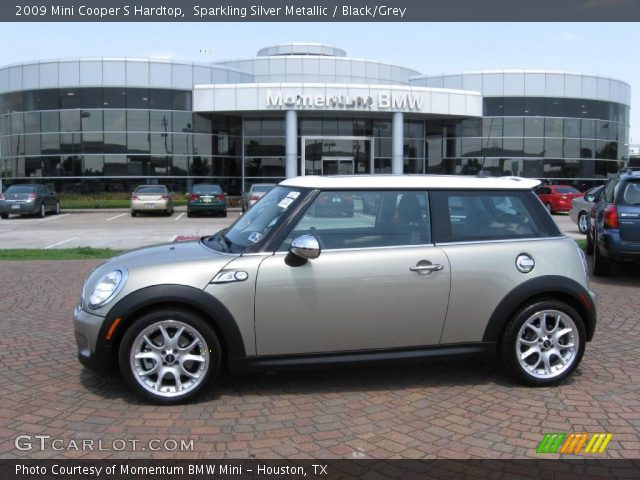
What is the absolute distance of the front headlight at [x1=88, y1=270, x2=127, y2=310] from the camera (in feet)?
14.5

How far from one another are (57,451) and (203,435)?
89 cm

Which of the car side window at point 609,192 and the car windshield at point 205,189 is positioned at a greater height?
the car windshield at point 205,189

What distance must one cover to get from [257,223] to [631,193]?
695cm

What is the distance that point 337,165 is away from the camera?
37625 millimetres

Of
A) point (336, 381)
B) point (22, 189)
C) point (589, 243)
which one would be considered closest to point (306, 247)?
point (336, 381)

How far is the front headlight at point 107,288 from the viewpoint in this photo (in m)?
4.42

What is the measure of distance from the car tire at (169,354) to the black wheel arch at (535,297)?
217 cm

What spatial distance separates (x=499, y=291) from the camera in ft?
15.7

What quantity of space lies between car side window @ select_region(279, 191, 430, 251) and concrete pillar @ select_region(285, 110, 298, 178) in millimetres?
30575

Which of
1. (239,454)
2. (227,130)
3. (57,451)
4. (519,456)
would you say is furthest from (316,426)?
(227,130)

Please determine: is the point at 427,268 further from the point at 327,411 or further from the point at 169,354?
the point at 169,354

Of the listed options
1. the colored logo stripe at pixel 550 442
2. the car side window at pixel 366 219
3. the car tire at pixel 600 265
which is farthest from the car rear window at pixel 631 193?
the colored logo stripe at pixel 550 442

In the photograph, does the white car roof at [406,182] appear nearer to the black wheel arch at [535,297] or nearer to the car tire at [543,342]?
the black wheel arch at [535,297]

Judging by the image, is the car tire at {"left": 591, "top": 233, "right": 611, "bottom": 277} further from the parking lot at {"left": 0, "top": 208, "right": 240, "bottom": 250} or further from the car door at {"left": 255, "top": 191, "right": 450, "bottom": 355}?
the parking lot at {"left": 0, "top": 208, "right": 240, "bottom": 250}
